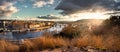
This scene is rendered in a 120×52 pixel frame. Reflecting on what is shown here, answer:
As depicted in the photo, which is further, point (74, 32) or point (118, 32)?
point (74, 32)

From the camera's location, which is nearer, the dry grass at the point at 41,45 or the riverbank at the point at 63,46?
the riverbank at the point at 63,46

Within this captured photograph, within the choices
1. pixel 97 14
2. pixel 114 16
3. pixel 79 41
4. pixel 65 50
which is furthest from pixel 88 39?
pixel 114 16

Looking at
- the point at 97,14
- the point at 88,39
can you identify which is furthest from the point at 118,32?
the point at 97,14

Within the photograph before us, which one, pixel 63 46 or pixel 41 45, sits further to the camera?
pixel 41 45

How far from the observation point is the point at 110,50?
7.88 meters

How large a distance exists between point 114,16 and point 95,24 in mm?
1887

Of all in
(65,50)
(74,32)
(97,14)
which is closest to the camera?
(65,50)

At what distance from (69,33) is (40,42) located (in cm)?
414

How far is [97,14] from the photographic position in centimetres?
1391

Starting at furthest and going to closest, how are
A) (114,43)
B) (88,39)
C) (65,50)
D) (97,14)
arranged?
(97,14)
(88,39)
(114,43)
(65,50)

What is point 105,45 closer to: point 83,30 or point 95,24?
point 83,30

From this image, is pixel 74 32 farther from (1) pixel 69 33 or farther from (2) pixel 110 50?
(2) pixel 110 50

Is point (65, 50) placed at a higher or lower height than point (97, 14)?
lower

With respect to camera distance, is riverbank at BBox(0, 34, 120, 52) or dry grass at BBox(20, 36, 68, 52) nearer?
riverbank at BBox(0, 34, 120, 52)
